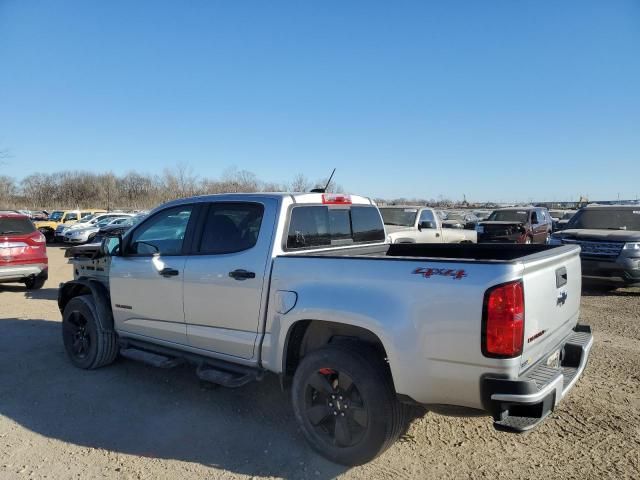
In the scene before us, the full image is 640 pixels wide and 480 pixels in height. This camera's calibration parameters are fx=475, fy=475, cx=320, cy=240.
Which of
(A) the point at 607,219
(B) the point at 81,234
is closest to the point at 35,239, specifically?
(A) the point at 607,219

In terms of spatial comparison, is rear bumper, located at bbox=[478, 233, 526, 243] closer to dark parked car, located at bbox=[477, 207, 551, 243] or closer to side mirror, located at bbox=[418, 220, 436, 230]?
dark parked car, located at bbox=[477, 207, 551, 243]

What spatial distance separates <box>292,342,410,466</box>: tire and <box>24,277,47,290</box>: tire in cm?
924

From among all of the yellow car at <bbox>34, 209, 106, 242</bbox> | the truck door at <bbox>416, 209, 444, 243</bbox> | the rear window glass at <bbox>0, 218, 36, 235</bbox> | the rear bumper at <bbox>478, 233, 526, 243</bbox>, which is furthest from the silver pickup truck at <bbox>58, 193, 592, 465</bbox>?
the yellow car at <bbox>34, 209, 106, 242</bbox>

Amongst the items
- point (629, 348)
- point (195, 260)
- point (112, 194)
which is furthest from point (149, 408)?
point (112, 194)

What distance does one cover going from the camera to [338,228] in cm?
445

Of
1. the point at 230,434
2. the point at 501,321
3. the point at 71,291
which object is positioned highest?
the point at 501,321

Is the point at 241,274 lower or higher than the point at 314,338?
higher

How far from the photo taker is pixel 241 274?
373cm

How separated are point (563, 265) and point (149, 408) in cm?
359

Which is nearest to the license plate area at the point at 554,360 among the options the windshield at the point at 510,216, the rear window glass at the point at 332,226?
the rear window glass at the point at 332,226

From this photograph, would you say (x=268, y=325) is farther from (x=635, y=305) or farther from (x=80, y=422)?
(x=635, y=305)

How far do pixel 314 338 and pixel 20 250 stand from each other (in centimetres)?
862

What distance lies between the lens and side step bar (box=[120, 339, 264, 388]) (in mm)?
3727

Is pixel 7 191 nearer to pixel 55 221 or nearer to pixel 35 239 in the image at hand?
pixel 55 221
